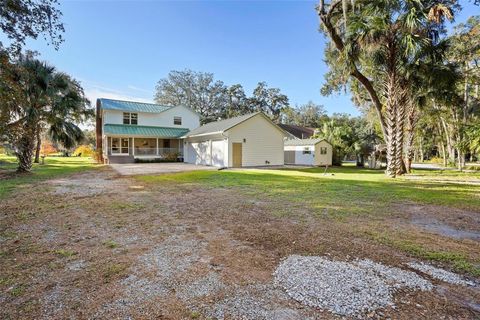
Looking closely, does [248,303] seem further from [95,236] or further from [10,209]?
[10,209]

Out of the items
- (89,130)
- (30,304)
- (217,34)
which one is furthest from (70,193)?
(89,130)

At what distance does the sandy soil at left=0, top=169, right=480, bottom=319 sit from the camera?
230 centimetres

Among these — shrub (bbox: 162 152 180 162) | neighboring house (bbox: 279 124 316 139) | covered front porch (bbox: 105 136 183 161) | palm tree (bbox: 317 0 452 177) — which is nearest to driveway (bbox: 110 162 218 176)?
covered front porch (bbox: 105 136 183 161)

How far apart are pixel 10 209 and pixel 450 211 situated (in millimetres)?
11139

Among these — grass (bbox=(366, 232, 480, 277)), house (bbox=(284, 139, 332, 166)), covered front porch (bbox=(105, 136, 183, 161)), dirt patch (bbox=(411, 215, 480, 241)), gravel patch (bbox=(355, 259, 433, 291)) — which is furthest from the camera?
covered front porch (bbox=(105, 136, 183, 161))

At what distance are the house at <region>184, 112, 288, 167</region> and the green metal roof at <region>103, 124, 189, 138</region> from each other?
4.72m

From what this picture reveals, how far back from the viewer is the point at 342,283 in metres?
2.74

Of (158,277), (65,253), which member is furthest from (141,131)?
(158,277)

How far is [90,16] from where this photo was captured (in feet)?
39.5

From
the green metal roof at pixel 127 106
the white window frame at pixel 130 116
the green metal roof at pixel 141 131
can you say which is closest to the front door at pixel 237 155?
the green metal roof at pixel 141 131

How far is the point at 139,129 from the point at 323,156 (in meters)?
19.4

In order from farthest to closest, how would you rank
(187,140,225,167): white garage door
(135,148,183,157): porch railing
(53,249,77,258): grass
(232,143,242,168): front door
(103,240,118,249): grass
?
(135,148,183,157): porch railing < (187,140,225,167): white garage door < (232,143,242,168): front door < (103,240,118,249): grass < (53,249,77,258): grass

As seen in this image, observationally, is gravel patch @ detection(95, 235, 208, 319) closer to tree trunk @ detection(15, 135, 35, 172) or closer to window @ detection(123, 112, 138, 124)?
tree trunk @ detection(15, 135, 35, 172)

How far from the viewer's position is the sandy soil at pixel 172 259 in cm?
230
